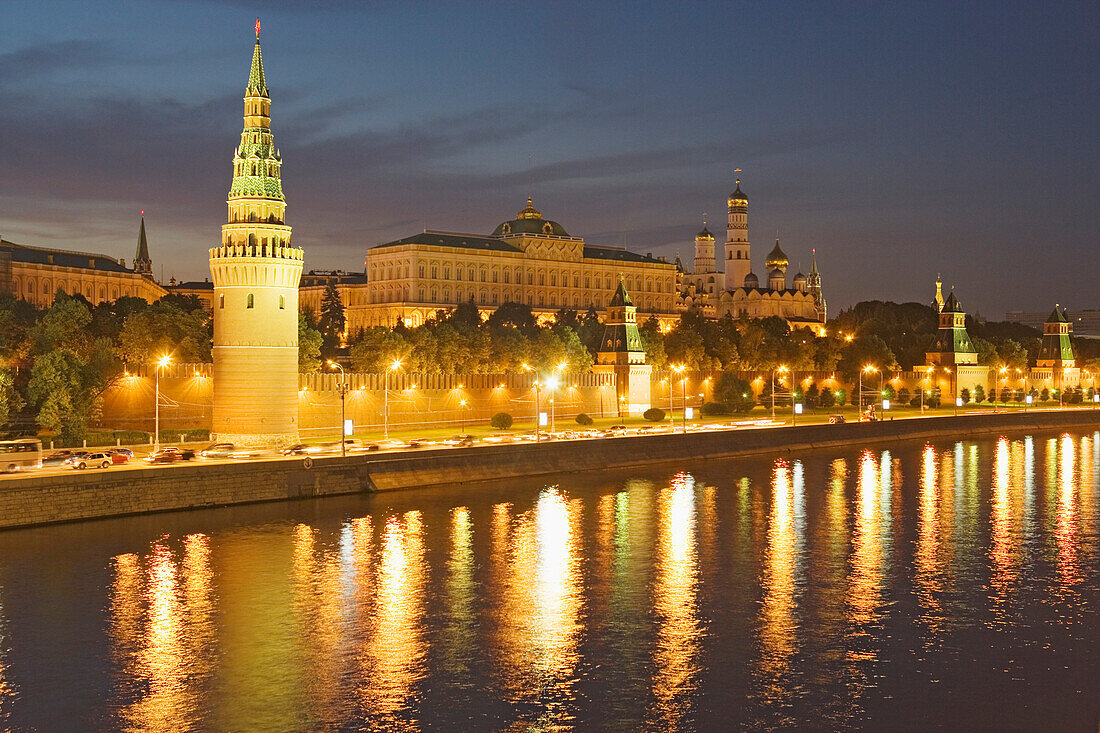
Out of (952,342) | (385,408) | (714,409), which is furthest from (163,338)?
(952,342)

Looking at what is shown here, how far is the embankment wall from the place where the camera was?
48.9 metres

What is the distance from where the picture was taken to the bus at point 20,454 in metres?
53.7

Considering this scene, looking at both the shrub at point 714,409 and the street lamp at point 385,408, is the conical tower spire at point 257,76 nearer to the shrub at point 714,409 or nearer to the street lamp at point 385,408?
the street lamp at point 385,408

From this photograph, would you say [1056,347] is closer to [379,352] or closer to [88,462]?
[379,352]

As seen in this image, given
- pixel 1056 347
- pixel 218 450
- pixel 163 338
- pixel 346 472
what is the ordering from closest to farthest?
1. pixel 346 472
2. pixel 218 450
3. pixel 163 338
4. pixel 1056 347

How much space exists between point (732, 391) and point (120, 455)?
67724 mm

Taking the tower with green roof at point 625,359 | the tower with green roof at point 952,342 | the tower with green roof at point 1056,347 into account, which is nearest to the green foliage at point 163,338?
the tower with green roof at point 625,359

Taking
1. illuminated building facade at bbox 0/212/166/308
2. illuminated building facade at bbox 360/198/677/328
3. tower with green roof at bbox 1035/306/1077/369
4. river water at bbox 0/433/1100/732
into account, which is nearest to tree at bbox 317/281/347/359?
illuminated building facade at bbox 360/198/677/328

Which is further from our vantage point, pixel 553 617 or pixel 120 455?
pixel 120 455

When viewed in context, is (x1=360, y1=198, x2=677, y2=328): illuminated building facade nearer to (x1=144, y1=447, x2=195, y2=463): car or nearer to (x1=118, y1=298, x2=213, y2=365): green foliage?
(x1=118, y1=298, x2=213, y2=365): green foliage

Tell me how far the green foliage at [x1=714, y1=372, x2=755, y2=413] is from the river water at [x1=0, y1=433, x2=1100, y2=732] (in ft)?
172

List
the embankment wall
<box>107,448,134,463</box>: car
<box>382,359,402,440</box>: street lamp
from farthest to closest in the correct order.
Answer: <box>382,359,402,440</box>: street lamp < <box>107,448,134,463</box>: car < the embankment wall

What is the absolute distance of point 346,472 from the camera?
2306 inches

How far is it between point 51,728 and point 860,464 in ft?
201
